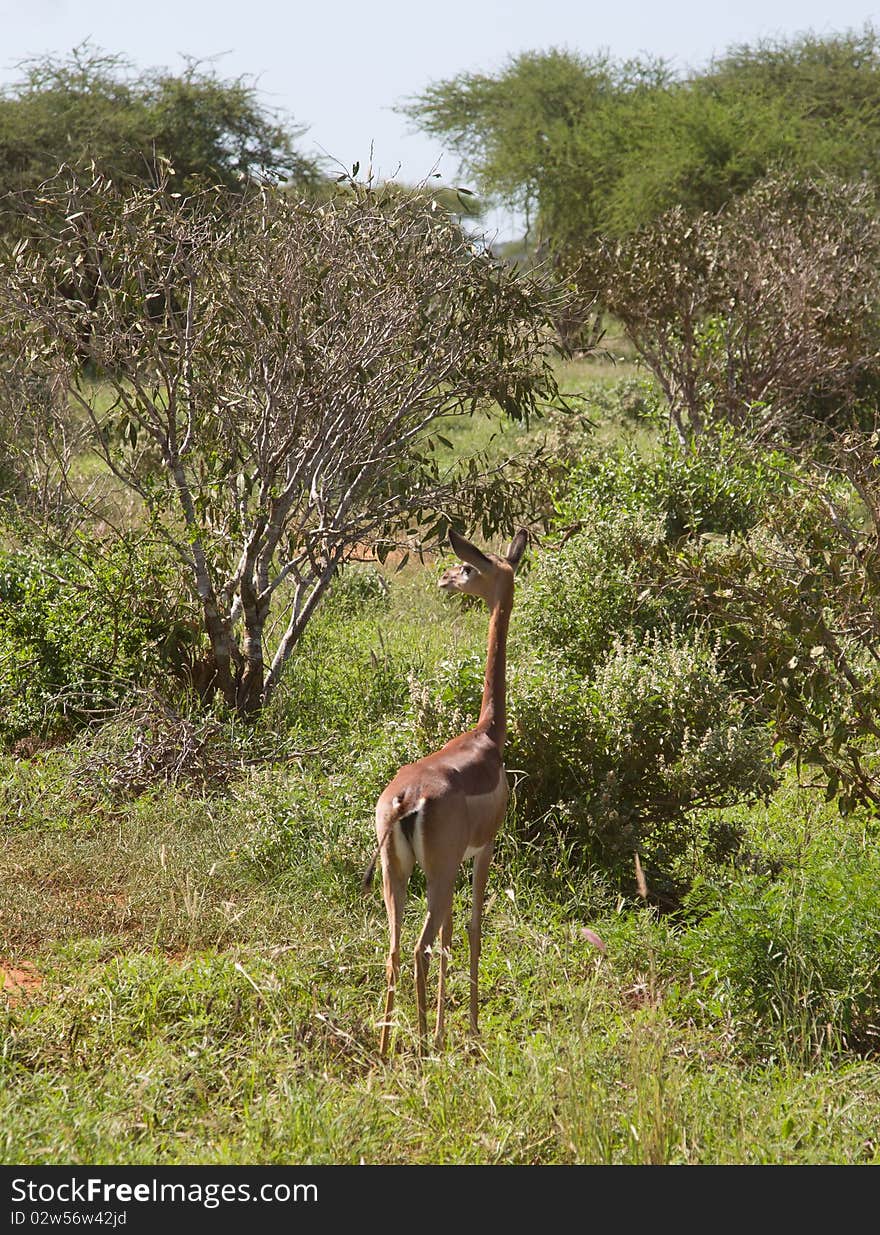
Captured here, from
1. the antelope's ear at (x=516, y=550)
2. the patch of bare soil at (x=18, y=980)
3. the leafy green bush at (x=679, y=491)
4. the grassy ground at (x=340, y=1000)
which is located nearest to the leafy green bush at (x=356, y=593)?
the leafy green bush at (x=679, y=491)

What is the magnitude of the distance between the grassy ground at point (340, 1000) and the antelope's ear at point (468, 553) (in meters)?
1.07

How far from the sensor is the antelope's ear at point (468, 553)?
152 inches

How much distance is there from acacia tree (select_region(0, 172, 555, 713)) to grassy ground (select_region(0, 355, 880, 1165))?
1.16 meters

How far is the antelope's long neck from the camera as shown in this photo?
3.93 metres

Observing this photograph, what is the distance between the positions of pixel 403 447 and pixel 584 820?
2.67 meters

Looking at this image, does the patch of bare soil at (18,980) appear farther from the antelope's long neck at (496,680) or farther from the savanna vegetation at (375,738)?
the antelope's long neck at (496,680)

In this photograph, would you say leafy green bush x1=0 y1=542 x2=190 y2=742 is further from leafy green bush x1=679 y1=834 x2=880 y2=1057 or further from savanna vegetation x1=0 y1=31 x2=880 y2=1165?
leafy green bush x1=679 y1=834 x2=880 y2=1057

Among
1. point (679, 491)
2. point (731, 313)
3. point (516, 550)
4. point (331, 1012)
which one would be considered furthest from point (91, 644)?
point (731, 313)

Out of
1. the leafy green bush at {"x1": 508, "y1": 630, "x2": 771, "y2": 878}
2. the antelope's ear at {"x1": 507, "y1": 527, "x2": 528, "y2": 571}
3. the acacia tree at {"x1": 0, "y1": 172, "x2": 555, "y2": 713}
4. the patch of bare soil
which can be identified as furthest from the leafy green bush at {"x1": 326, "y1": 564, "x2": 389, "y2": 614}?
the patch of bare soil

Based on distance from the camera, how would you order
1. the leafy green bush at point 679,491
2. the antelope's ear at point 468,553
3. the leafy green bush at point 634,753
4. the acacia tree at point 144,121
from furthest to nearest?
the acacia tree at point 144,121
the leafy green bush at point 679,491
the leafy green bush at point 634,753
the antelope's ear at point 468,553

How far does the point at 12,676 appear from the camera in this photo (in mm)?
6395

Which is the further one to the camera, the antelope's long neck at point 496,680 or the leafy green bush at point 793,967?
the antelope's long neck at point 496,680
